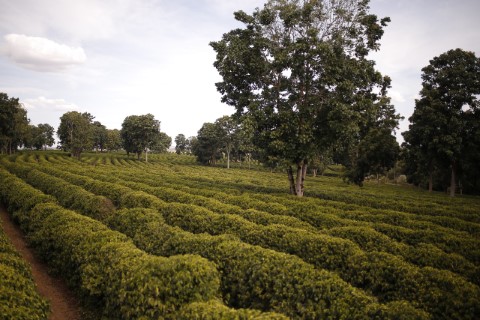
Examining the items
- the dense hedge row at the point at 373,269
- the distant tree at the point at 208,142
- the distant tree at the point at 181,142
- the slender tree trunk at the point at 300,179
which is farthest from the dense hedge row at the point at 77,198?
the distant tree at the point at 181,142

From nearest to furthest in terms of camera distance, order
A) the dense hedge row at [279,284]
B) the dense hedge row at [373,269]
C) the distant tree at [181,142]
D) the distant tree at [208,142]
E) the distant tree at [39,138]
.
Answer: the dense hedge row at [279,284], the dense hedge row at [373,269], the distant tree at [208,142], the distant tree at [39,138], the distant tree at [181,142]

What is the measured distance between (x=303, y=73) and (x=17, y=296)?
2137cm

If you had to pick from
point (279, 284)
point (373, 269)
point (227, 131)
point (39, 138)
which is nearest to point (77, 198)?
point (279, 284)

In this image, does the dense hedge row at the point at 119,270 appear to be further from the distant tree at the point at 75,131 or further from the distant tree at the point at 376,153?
the distant tree at the point at 75,131

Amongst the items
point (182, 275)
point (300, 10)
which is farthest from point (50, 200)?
point (300, 10)

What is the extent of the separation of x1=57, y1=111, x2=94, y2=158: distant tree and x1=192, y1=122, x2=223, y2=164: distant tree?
3516 centimetres

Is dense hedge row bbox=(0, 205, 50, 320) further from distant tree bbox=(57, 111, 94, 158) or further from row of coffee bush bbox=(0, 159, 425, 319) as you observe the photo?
distant tree bbox=(57, 111, 94, 158)

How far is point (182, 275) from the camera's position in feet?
21.2

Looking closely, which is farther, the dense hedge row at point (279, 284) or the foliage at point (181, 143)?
the foliage at point (181, 143)

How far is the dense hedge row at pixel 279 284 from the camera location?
6.03 m

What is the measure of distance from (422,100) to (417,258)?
107 ft

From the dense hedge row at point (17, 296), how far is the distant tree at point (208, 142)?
8056cm

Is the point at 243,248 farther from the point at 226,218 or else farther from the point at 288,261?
the point at 226,218

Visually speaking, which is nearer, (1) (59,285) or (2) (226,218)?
(1) (59,285)
